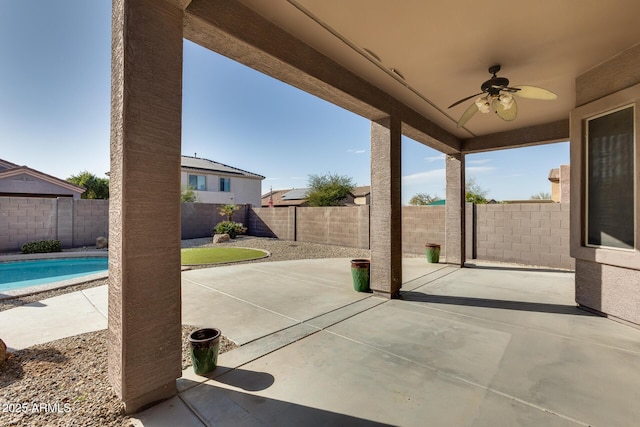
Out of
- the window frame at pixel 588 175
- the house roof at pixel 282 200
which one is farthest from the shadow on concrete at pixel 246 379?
the house roof at pixel 282 200

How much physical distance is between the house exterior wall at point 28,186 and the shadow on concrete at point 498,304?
17.5 metres

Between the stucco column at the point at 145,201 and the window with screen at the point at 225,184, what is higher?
the window with screen at the point at 225,184

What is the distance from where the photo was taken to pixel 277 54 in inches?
106

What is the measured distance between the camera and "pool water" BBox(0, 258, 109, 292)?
653 cm

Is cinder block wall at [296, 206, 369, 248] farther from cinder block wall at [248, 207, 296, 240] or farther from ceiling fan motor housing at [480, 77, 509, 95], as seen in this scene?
ceiling fan motor housing at [480, 77, 509, 95]

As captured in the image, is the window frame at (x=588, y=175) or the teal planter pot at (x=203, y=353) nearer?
the teal planter pot at (x=203, y=353)

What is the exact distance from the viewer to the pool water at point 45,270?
21.4 ft

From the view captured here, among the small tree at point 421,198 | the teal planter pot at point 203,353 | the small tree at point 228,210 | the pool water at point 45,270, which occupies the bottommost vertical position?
the pool water at point 45,270

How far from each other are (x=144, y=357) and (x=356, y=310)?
265 cm

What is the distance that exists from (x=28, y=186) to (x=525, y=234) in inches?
797

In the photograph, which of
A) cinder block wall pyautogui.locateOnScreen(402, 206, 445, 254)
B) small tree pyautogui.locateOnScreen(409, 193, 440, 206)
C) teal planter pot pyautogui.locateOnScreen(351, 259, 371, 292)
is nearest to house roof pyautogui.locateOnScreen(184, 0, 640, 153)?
teal planter pot pyautogui.locateOnScreen(351, 259, 371, 292)

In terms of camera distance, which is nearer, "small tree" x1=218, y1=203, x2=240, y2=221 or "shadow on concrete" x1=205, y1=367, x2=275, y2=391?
"shadow on concrete" x1=205, y1=367, x2=275, y2=391

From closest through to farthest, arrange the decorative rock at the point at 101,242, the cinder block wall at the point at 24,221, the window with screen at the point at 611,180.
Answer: the window with screen at the point at 611,180, the cinder block wall at the point at 24,221, the decorative rock at the point at 101,242

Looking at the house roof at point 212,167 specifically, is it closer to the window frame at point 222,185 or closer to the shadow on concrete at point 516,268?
the window frame at point 222,185
